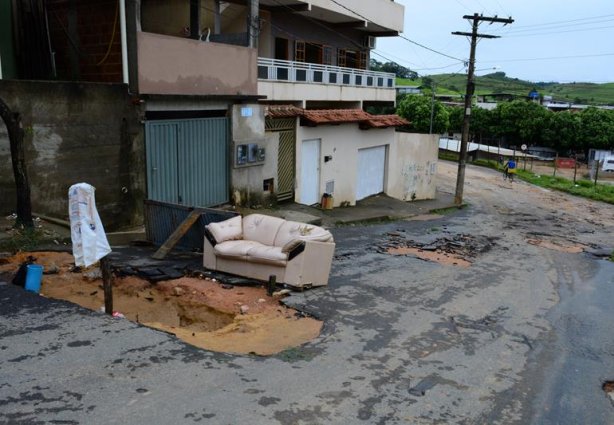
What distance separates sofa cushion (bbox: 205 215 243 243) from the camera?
9.90 meters

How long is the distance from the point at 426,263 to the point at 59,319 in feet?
28.3

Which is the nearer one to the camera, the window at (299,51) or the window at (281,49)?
the window at (281,49)

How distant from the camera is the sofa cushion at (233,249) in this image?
956cm

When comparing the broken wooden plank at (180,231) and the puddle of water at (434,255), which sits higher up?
the broken wooden plank at (180,231)

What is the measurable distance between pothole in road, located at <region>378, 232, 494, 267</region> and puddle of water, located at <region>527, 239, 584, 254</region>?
179 cm

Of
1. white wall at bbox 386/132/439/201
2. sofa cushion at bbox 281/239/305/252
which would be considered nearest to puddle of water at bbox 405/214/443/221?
white wall at bbox 386/132/439/201

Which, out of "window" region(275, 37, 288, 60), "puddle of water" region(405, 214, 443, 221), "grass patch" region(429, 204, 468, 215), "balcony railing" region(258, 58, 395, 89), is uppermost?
"window" region(275, 37, 288, 60)

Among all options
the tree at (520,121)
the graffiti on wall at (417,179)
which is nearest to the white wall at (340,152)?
the graffiti on wall at (417,179)

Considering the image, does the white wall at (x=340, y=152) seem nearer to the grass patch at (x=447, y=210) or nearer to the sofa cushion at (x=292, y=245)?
the grass patch at (x=447, y=210)

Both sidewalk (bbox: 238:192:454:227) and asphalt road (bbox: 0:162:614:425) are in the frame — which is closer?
asphalt road (bbox: 0:162:614:425)

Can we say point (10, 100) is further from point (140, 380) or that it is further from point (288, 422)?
point (288, 422)

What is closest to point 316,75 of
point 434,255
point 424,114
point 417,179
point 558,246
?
point 417,179

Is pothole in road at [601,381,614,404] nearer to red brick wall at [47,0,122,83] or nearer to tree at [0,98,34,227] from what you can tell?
tree at [0,98,34,227]

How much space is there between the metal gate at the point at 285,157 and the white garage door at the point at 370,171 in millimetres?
5399
